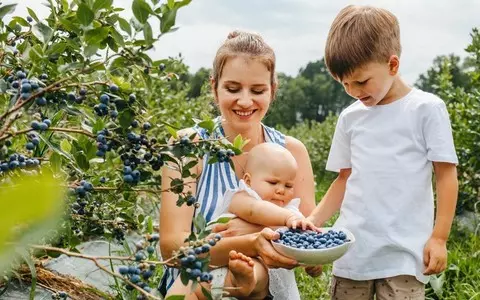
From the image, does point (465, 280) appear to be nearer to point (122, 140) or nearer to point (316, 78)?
point (122, 140)

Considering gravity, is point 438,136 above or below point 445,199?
above

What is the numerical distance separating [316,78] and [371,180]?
49.5 m

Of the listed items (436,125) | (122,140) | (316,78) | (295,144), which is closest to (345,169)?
(295,144)

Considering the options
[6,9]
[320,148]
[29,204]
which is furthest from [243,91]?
[320,148]

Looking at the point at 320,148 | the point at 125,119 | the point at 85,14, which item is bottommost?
the point at 320,148

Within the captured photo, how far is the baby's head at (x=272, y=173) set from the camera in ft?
7.11

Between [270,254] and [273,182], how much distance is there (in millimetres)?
389

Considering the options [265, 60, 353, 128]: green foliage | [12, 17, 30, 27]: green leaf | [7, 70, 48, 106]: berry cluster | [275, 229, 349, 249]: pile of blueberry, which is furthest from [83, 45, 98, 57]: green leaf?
[265, 60, 353, 128]: green foliage

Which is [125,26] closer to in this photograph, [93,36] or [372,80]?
[93,36]

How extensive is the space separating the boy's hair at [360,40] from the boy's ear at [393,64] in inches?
0.7

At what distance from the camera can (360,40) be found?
208cm

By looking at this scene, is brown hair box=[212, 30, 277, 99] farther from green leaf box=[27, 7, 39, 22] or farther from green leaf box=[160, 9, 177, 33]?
green leaf box=[160, 9, 177, 33]

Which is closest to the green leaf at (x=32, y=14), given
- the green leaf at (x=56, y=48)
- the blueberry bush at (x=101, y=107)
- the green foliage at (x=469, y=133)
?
the blueberry bush at (x=101, y=107)

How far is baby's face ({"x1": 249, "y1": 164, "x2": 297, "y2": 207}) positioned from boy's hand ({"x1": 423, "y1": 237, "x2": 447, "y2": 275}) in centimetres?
52
